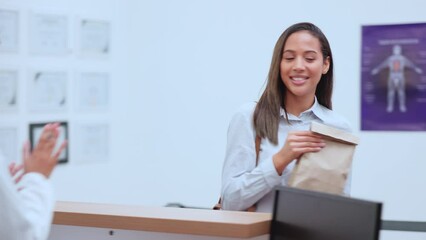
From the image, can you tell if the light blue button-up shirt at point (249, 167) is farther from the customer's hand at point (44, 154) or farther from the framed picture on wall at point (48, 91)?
the framed picture on wall at point (48, 91)

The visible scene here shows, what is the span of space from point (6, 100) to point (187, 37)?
1.30 metres

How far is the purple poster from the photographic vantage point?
4.31m

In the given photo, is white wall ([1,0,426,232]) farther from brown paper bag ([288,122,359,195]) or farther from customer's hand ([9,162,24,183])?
customer's hand ([9,162,24,183])

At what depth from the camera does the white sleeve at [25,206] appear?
60.8 inches

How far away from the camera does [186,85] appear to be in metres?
4.92

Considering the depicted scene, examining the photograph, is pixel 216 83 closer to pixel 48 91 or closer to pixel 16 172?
pixel 48 91

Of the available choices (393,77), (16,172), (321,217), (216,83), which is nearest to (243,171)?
(321,217)

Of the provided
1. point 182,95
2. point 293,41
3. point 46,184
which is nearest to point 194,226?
point 46,184

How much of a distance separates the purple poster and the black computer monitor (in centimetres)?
262

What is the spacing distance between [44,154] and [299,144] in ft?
2.48

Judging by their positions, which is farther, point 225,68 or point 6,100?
point 225,68

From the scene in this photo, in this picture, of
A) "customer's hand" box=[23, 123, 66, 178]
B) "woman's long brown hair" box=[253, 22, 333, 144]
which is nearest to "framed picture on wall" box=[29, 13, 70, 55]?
"woman's long brown hair" box=[253, 22, 333, 144]

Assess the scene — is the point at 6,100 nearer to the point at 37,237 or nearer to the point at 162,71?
the point at 162,71

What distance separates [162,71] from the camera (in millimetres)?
4961
